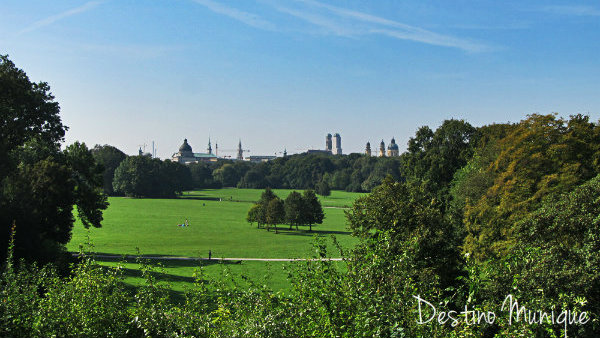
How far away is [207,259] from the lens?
4197 cm

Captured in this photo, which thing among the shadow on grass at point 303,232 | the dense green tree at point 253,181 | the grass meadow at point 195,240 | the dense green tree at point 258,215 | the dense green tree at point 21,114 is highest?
the dense green tree at point 21,114

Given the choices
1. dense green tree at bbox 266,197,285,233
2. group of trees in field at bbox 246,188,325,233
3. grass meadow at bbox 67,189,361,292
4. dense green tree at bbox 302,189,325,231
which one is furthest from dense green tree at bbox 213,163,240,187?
dense green tree at bbox 266,197,285,233

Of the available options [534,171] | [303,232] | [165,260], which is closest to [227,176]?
[303,232]

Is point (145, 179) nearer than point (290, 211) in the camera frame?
No

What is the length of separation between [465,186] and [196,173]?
138966 mm

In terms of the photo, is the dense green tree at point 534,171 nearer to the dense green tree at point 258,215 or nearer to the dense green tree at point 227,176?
the dense green tree at point 258,215

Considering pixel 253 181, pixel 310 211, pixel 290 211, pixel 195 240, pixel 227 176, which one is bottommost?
pixel 195 240

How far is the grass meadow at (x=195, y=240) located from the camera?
1382 inches

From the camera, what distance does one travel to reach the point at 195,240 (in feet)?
180

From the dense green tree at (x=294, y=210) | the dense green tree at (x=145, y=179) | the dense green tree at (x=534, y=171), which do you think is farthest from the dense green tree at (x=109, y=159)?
the dense green tree at (x=534, y=171)

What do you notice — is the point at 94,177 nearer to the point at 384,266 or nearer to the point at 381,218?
the point at 381,218

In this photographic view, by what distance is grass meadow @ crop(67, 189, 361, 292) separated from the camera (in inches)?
1382

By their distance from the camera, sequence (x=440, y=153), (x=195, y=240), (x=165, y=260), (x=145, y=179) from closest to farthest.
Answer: (x=165, y=260) → (x=440, y=153) → (x=195, y=240) → (x=145, y=179)

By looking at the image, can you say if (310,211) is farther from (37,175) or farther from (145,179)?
(145,179)
